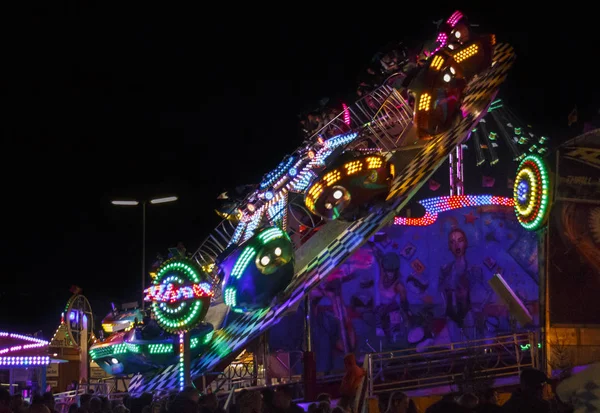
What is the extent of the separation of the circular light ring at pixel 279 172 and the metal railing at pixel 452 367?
6699 mm

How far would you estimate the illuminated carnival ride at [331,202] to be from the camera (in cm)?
1998

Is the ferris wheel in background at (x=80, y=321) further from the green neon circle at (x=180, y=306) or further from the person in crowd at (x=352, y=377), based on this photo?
the person in crowd at (x=352, y=377)

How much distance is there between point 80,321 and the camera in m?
36.4

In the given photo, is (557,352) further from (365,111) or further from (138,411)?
(365,111)

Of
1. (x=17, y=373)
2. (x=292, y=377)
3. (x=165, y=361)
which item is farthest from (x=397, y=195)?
(x=17, y=373)

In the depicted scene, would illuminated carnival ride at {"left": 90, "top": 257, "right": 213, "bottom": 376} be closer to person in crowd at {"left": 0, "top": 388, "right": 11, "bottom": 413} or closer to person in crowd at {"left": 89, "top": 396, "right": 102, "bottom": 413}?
person in crowd at {"left": 89, "top": 396, "right": 102, "bottom": 413}

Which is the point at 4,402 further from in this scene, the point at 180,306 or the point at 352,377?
the point at 180,306

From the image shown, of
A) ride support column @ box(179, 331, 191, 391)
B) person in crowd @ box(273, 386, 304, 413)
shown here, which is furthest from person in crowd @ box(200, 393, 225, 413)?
ride support column @ box(179, 331, 191, 391)

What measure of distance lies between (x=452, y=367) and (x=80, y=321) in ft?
72.2

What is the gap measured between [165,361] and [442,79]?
11.6 meters

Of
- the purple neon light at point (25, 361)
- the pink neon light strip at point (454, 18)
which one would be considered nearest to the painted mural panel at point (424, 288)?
the pink neon light strip at point (454, 18)

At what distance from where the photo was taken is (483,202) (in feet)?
77.6

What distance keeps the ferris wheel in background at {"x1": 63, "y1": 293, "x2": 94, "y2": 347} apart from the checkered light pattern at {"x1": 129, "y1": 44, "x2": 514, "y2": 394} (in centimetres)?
1334

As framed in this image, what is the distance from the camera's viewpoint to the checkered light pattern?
64.5 ft
